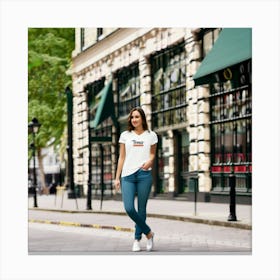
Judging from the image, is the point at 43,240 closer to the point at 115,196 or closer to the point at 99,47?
the point at 115,196

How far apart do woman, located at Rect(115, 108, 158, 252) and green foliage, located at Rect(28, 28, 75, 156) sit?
16.8ft

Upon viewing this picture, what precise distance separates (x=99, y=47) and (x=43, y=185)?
5.99m

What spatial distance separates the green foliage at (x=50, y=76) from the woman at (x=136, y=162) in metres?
5.13

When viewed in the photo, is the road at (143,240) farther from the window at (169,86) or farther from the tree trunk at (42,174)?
the tree trunk at (42,174)

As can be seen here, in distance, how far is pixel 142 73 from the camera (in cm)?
1938

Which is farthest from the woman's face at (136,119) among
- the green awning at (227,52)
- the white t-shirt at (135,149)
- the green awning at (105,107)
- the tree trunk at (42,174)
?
the tree trunk at (42,174)

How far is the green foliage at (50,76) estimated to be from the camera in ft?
48.1

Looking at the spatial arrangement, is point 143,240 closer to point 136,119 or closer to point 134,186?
point 134,186

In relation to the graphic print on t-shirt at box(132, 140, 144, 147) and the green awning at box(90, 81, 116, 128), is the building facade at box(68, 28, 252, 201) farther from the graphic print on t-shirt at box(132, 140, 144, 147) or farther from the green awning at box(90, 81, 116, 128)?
the graphic print on t-shirt at box(132, 140, 144, 147)

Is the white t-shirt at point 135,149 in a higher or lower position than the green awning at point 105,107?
lower

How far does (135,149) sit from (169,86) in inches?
397

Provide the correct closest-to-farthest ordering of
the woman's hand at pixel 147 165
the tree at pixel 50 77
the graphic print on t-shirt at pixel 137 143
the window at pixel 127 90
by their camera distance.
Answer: the woman's hand at pixel 147 165, the graphic print on t-shirt at pixel 137 143, the tree at pixel 50 77, the window at pixel 127 90
